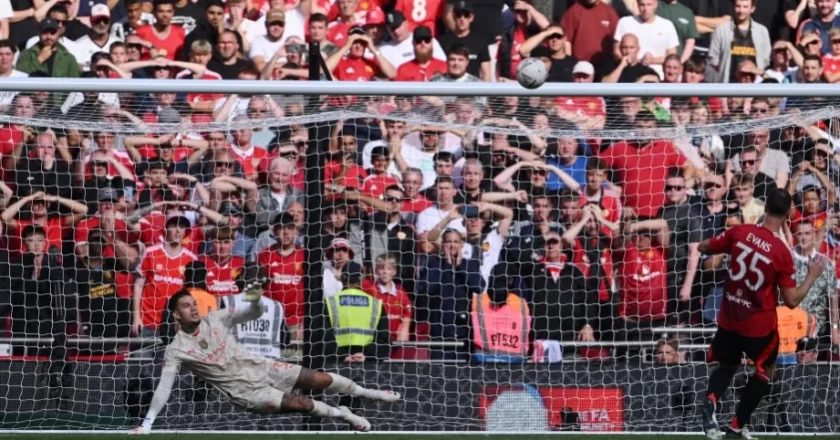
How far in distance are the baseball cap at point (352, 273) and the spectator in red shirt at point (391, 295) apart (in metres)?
0.07

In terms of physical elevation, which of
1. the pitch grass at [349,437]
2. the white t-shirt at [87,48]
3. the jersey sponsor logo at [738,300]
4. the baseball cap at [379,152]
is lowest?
the pitch grass at [349,437]

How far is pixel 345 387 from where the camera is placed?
853cm

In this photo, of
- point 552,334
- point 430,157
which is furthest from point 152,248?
point 552,334

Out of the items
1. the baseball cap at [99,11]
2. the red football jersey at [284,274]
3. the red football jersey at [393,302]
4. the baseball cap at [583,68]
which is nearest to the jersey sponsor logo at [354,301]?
the red football jersey at [393,302]

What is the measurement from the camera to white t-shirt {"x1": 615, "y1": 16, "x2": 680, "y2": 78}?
12227mm

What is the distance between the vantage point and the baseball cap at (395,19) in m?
12.0

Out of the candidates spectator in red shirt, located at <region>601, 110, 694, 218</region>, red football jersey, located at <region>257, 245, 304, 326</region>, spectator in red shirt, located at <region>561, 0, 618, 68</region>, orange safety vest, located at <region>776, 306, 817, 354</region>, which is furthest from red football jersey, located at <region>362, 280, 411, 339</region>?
spectator in red shirt, located at <region>561, 0, 618, 68</region>

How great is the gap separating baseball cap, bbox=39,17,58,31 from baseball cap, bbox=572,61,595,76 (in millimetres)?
4890

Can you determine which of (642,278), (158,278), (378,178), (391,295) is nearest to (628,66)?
(642,278)

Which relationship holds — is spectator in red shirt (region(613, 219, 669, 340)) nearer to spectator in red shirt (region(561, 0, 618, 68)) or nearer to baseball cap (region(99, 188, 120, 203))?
spectator in red shirt (region(561, 0, 618, 68))

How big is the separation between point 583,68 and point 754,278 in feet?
15.4

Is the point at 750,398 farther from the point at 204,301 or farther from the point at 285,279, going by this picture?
the point at 204,301

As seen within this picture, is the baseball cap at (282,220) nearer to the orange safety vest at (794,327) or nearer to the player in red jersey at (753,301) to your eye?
the player in red jersey at (753,301)

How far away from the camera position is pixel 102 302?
946 cm
